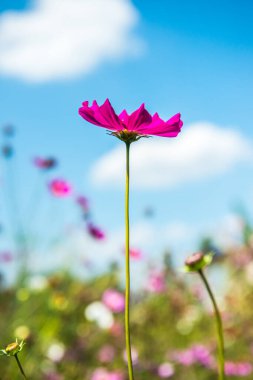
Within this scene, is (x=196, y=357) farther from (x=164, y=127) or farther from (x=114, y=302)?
(x=164, y=127)

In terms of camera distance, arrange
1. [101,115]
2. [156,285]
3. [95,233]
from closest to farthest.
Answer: [101,115] < [95,233] < [156,285]

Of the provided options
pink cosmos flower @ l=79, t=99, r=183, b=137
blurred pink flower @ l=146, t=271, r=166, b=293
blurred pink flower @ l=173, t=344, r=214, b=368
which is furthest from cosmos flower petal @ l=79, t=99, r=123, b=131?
blurred pink flower @ l=146, t=271, r=166, b=293

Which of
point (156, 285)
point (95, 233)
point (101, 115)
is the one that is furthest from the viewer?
point (156, 285)

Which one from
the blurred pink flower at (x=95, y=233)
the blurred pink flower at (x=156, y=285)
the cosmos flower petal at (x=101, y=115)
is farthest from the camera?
the blurred pink flower at (x=156, y=285)

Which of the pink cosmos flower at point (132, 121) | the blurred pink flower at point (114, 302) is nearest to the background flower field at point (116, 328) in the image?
the blurred pink flower at point (114, 302)

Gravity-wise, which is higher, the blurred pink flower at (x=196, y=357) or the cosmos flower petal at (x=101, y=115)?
the cosmos flower petal at (x=101, y=115)

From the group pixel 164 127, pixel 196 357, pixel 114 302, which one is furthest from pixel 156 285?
pixel 164 127

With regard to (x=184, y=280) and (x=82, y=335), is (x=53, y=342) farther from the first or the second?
(x=184, y=280)

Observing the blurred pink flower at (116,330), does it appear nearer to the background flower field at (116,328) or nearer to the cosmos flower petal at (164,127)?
the background flower field at (116,328)

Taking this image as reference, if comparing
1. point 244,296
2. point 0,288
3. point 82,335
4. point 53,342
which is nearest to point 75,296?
point 82,335
